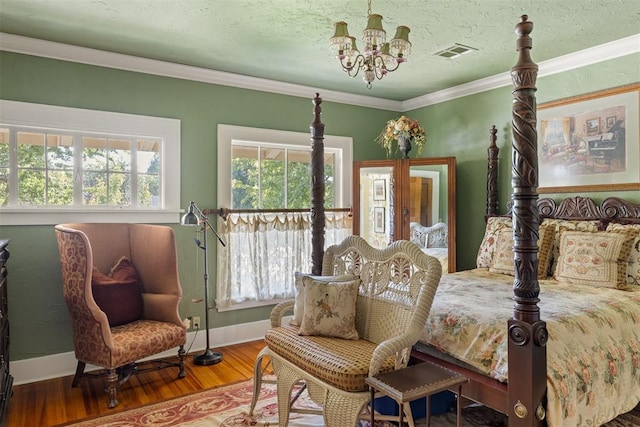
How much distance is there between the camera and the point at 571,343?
2.04m

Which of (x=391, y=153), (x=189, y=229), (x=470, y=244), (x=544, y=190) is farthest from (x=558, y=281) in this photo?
(x=189, y=229)

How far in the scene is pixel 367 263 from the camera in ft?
8.68

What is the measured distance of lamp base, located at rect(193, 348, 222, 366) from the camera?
348 centimetres

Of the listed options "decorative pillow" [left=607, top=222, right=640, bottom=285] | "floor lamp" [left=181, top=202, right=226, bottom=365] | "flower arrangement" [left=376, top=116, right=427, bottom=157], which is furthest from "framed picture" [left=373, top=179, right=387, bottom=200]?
"decorative pillow" [left=607, top=222, right=640, bottom=285]

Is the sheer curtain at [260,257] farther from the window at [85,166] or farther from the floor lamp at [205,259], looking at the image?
the window at [85,166]

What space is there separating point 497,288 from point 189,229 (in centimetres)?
269

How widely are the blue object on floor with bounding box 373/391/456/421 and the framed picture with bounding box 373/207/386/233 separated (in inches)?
84.4

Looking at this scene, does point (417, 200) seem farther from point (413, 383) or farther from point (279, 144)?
point (413, 383)

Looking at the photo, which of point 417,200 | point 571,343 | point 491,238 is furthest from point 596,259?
point 417,200

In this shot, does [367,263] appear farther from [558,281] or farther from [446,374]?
[558,281]

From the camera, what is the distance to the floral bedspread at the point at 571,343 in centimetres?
194

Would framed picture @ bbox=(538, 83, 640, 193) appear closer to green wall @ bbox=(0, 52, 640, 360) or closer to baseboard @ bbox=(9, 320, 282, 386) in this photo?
green wall @ bbox=(0, 52, 640, 360)

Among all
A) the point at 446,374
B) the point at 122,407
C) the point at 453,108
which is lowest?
the point at 122,407

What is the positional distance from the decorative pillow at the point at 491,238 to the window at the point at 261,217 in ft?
5.29
